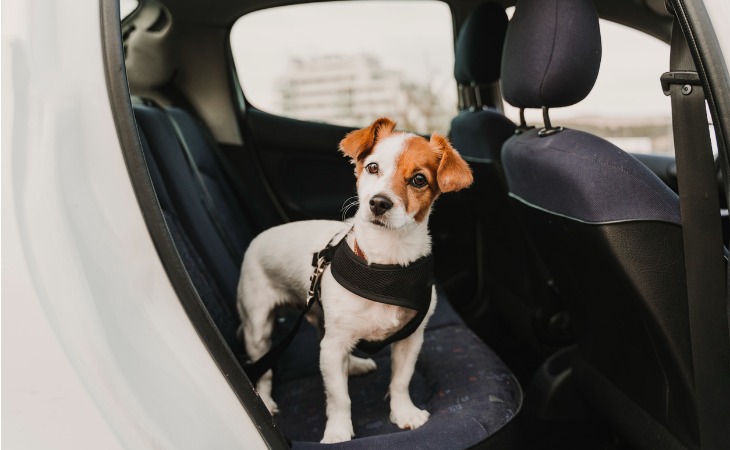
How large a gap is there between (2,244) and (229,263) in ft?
5.39

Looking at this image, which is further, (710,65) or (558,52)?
(558,52)

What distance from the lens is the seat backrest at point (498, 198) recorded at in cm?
291

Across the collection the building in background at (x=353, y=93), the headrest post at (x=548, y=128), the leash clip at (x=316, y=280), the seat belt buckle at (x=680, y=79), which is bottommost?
the leash clip at (x=316, y=280)

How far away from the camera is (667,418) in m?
1.91

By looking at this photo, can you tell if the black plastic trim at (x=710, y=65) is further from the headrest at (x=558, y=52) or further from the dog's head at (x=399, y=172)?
the dog's head at (x=399, y=172)

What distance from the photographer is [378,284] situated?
1880mm

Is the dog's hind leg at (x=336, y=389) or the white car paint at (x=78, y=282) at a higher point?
the white car paint at (x=78, y=282)

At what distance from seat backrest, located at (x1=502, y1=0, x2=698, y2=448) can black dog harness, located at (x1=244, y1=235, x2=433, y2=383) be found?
1.45ft

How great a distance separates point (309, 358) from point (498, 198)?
115 centimetres

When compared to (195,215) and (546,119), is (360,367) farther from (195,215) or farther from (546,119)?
(546,119)

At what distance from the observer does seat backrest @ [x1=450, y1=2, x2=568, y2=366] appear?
2914 millimetres

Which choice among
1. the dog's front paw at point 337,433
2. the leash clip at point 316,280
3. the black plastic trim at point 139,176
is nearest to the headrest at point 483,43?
the leash clip at point 316,280

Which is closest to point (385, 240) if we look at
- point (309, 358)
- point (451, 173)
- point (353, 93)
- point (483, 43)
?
point (451, 173)

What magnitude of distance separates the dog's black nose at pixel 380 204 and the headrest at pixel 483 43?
133cm
